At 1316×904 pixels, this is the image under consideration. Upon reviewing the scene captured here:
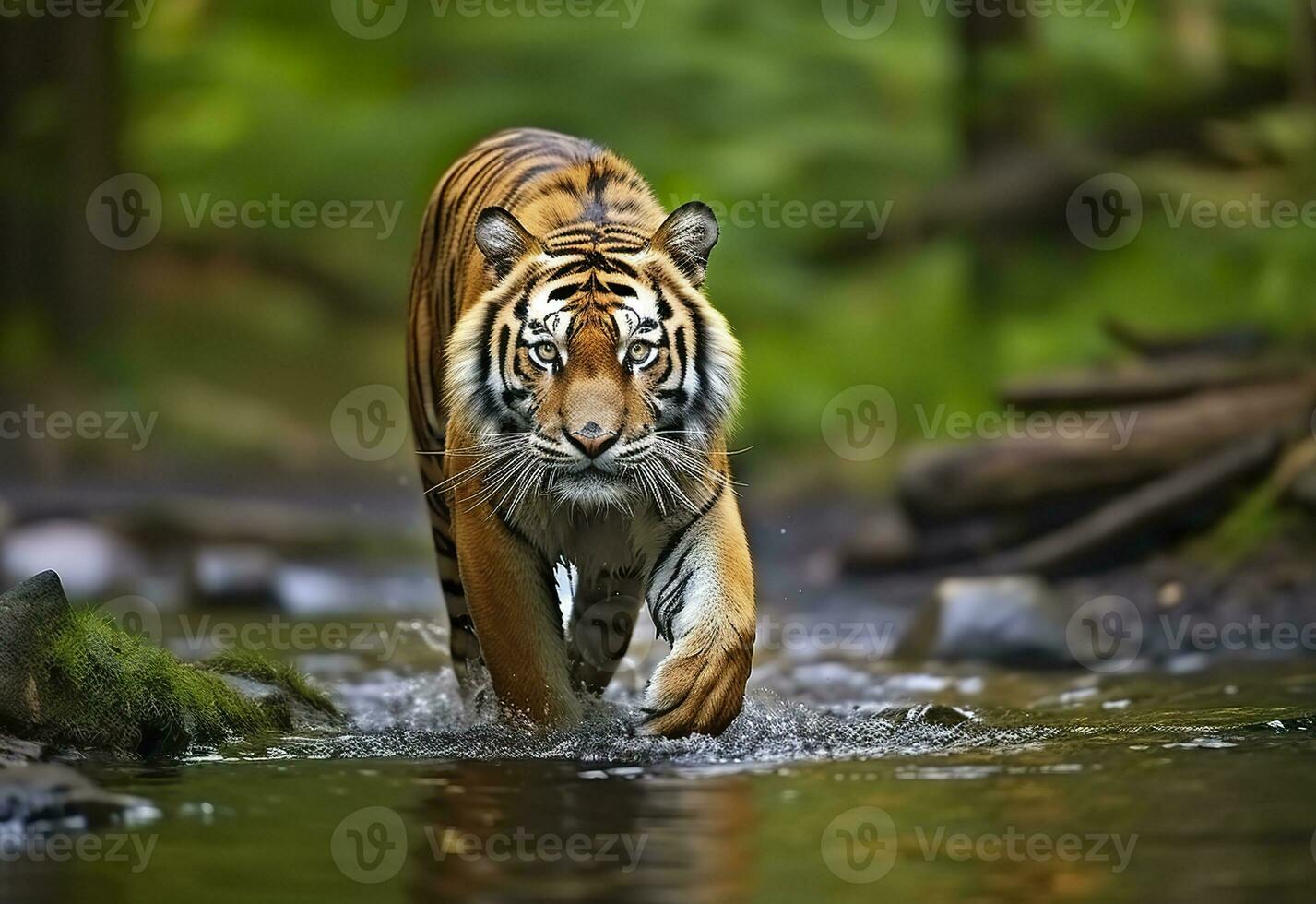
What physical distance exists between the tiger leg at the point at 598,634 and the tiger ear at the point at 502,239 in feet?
3.59

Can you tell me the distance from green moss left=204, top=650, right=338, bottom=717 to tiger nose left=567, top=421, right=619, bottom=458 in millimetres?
1430

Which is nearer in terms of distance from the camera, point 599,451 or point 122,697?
point 599,451

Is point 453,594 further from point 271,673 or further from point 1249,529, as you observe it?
point 1249,529

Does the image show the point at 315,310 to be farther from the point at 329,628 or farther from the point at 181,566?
the point at 329,628

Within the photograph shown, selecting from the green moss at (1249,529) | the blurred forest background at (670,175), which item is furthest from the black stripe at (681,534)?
the blurred forest background at (670,175)

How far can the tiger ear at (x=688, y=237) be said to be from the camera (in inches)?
188

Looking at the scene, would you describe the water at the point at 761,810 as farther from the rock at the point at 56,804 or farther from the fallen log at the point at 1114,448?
the fallen log at the point at 1114,448

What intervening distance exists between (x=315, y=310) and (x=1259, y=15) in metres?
8.50

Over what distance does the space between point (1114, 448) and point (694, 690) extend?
418cm

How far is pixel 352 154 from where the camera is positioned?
16734 mm

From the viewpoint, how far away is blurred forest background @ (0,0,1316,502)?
43.9 feet

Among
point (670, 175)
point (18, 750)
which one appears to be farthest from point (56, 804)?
point (670, 175)

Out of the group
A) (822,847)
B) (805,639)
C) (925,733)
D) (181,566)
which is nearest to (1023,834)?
(822,847)

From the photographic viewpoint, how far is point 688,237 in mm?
4824
